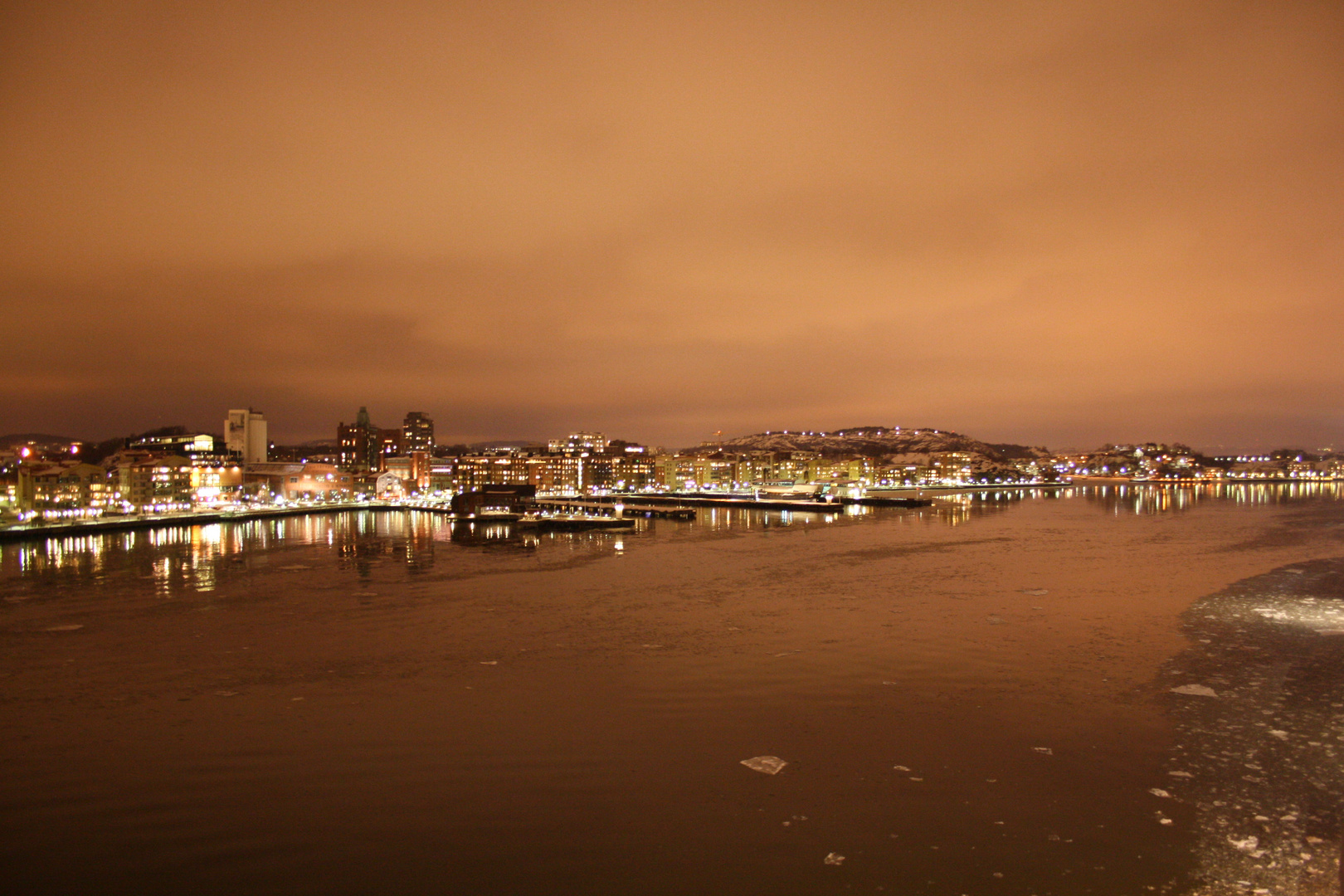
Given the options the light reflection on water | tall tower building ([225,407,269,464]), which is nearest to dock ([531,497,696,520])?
the light reflection on water

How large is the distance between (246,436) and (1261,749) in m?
122

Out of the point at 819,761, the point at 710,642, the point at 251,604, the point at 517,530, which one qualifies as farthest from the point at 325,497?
the point at 819,761

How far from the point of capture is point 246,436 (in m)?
111

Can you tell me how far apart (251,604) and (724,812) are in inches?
573

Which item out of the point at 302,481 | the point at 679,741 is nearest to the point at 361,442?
the point at 302,481

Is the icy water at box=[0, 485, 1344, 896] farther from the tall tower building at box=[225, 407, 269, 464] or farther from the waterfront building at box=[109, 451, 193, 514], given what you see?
the tall tower building at box=[225, 407, 269, 464]

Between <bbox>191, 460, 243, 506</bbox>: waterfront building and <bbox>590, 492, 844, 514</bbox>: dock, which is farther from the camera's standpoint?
<bbox>191, 460, 243, 506</bbox>: waterfront building

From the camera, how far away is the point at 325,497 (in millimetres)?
83938

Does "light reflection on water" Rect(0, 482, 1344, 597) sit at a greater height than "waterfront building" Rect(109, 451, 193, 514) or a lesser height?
lesser

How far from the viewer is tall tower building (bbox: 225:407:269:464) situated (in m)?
110

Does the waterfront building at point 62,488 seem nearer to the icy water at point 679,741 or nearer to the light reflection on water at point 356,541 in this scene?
the light reflection on water at point 356,541

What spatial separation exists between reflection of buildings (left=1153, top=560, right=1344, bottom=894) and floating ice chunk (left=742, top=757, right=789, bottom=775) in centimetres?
311

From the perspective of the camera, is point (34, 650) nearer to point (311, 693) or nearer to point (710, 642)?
point (311, 693)

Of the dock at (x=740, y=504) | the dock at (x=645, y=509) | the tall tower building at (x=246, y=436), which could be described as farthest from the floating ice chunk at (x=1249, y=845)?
the tall tower building at (x=246, y=436)
